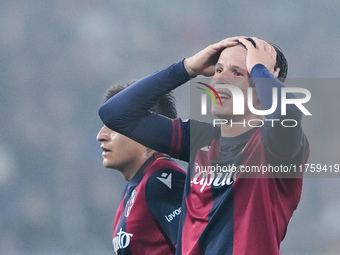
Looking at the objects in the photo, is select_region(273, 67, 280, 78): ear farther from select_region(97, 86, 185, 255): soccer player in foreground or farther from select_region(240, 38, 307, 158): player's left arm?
select_region(97, 86, 185, 255): soccer player in foreground

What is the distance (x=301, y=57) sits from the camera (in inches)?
241

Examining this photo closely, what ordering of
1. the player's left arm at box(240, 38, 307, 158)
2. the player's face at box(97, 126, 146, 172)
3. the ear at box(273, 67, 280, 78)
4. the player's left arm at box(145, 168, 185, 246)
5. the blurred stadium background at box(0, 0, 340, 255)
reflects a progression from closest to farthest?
the player's left arm at box(240, 38, 307, 158), the ear at box(273, 67, 280, 78), the player's left arm at box(145, 168, 185, 246), the player's face at box(97, 126, 146, 172), the blurred stadium background at box(0, 0, 340, 255)

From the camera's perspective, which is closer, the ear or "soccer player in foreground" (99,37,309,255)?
"soccer player in foreground" (99,37,309,255)

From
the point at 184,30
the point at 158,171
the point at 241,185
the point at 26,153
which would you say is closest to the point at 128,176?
the point at 158,171

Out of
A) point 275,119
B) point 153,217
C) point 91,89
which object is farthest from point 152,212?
point 91,89

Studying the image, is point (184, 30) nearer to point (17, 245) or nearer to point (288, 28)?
point (288, 28)

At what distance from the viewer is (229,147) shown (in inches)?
73.2

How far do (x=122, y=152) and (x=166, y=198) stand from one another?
42cm

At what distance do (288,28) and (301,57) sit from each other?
14.3 inches

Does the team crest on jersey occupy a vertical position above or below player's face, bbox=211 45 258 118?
below

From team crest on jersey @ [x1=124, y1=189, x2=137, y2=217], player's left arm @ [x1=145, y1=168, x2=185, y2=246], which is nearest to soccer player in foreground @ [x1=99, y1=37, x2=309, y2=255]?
player's left arm @ [x1=145, y1=168, x2=185, y2=246]

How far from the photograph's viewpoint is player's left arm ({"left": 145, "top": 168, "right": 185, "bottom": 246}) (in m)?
2.30

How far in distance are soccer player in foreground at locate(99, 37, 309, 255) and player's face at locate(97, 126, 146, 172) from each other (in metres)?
0.64

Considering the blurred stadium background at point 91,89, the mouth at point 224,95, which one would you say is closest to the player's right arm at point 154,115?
the mouth at point 224,95
